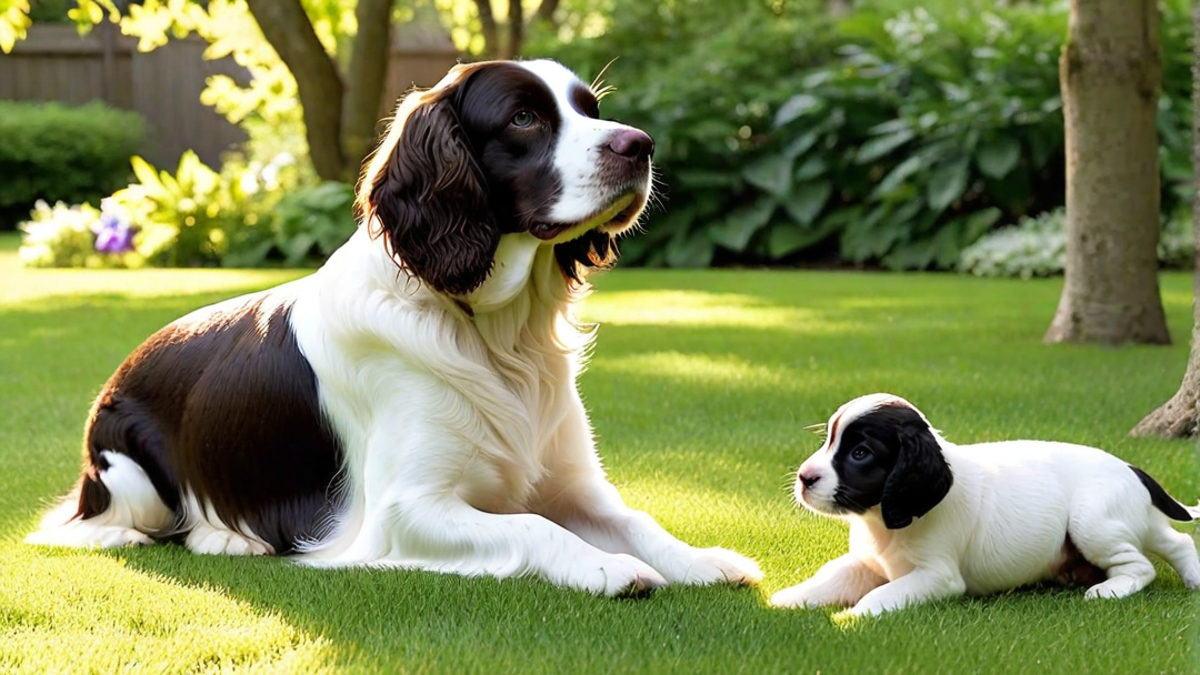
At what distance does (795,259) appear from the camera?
50.6 ft

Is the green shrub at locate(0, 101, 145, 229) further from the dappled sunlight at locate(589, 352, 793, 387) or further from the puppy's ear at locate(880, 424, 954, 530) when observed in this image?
the puppy's ear at locate(880, 424, 954, 530)

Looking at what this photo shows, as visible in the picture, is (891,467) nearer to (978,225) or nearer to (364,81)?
(978,225)

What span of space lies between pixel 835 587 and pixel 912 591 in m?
0.22

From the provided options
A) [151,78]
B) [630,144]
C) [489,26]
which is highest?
[630,144]

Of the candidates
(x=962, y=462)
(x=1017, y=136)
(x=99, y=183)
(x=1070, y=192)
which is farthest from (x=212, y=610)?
(x=99, y=183)

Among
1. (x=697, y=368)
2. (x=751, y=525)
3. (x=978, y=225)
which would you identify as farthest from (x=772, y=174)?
(x=751, y=525)

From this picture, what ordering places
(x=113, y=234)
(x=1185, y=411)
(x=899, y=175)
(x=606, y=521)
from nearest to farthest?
(x=606, y=521) < (x=1185, y=411) < (x=899, y=175) < (x=113, y=234)

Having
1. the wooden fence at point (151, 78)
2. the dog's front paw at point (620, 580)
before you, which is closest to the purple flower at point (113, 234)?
the wooden fence at point (151, 78)

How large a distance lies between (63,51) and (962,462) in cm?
2330

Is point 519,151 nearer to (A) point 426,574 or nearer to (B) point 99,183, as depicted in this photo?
(A) point 426,574

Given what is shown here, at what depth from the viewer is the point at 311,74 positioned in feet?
47.0

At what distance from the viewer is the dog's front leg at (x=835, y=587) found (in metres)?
3.42

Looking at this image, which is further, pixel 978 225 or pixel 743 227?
pixel 743 227

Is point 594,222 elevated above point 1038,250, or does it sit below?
above
